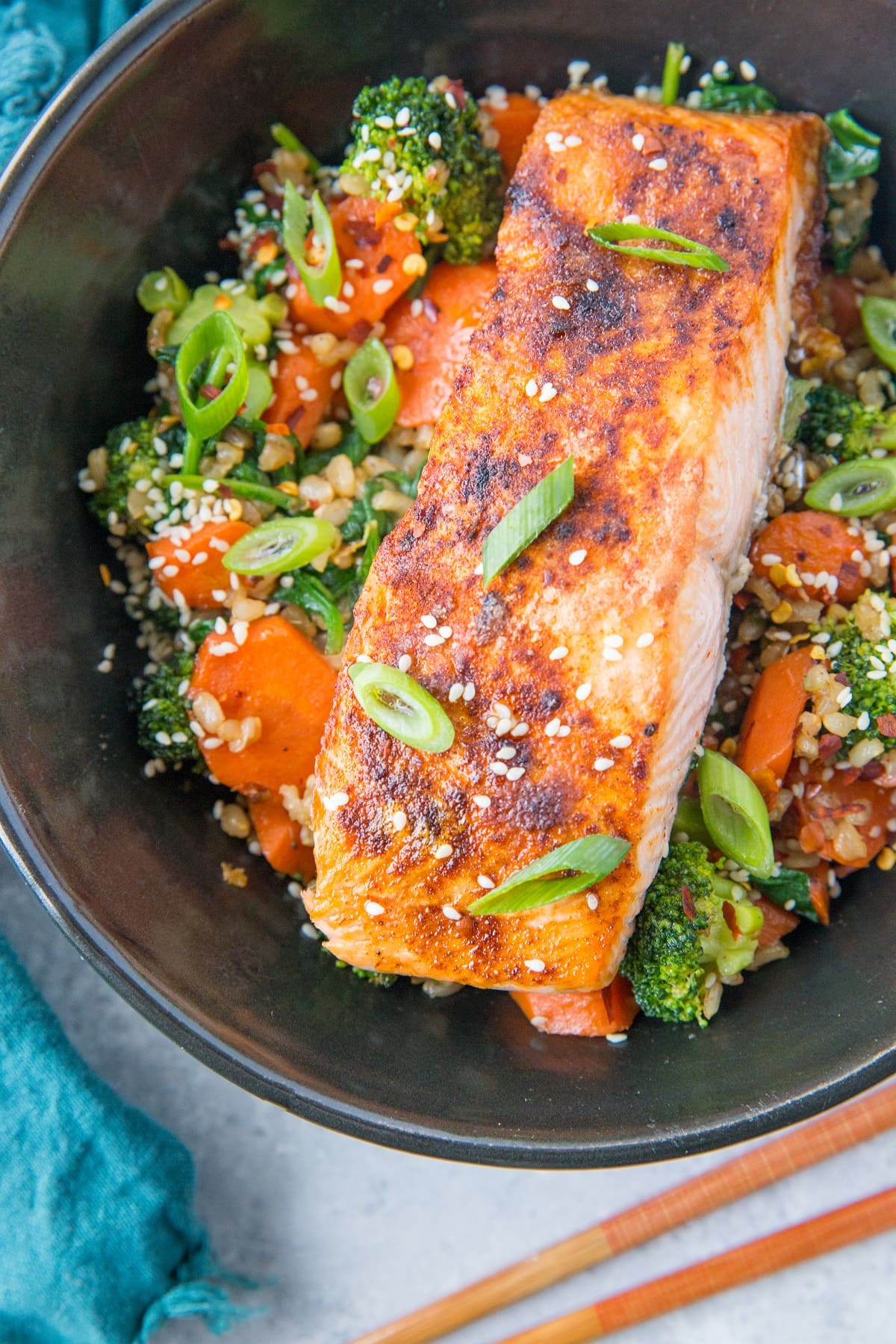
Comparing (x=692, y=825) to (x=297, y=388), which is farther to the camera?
(x=297, y=388)

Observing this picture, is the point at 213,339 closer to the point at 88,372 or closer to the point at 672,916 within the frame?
the point at 88,372

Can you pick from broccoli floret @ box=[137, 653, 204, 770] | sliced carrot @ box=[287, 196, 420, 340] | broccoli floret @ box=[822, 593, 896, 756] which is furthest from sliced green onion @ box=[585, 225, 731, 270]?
broccoli floret @ box=[137, 653, 204, 770]

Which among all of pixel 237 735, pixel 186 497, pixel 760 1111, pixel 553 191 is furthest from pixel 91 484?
pixel 760 1111

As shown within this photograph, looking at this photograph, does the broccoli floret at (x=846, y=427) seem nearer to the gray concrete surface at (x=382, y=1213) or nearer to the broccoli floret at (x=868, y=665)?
the broccoli floret at (x=868, y=665)

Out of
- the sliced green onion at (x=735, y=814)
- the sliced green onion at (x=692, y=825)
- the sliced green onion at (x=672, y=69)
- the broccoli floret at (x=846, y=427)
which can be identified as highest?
the sliced green onion at (x=672, y=69)

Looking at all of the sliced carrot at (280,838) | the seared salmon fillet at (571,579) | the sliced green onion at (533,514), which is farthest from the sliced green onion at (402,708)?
the sliced carrot at (280,838)

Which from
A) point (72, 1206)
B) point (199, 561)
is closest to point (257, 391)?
point (199, 561)

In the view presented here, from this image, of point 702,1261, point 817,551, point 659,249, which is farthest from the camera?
point 702,1261

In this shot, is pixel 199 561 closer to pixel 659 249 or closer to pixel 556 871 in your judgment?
pixel 556 871
